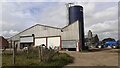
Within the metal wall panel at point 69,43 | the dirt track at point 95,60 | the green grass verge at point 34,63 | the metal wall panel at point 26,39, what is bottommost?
the dirt track at point 95,60

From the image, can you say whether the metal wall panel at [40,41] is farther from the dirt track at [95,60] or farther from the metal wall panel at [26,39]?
the dirt track at [95,60]

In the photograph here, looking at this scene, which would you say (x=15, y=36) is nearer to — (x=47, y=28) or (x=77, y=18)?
(x=47, y=28)

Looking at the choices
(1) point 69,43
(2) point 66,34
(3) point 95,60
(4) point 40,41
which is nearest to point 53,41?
(2) point 66,34

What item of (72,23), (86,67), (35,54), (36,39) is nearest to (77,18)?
(72,23)

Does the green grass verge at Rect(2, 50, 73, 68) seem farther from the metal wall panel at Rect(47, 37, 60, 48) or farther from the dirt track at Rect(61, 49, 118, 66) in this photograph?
the metal wall panel at Rect(47, 37, 60, 48)

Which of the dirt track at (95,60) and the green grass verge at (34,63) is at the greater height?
the green grass verge at (34,63)

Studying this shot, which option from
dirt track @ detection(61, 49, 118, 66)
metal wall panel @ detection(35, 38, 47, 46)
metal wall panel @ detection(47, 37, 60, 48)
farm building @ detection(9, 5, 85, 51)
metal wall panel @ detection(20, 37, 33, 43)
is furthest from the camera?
metal wall panel @ detection(20, 37, 33, 43)

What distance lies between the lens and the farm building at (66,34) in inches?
1921

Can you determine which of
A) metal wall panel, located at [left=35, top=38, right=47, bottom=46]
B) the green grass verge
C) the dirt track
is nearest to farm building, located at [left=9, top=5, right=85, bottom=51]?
metal wall panel, located at [left=35, top=38, right=47, bottom=46]

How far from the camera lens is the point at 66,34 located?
50.6 metres

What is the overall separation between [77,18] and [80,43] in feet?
20.9

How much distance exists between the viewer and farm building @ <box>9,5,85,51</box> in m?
48.8

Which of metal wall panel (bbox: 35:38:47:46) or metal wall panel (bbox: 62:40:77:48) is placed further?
metal wall panel (bbox: 35:38:47:46)

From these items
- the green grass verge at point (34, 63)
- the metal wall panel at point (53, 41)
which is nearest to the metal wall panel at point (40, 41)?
the metal wall panel at point (53, 41)
